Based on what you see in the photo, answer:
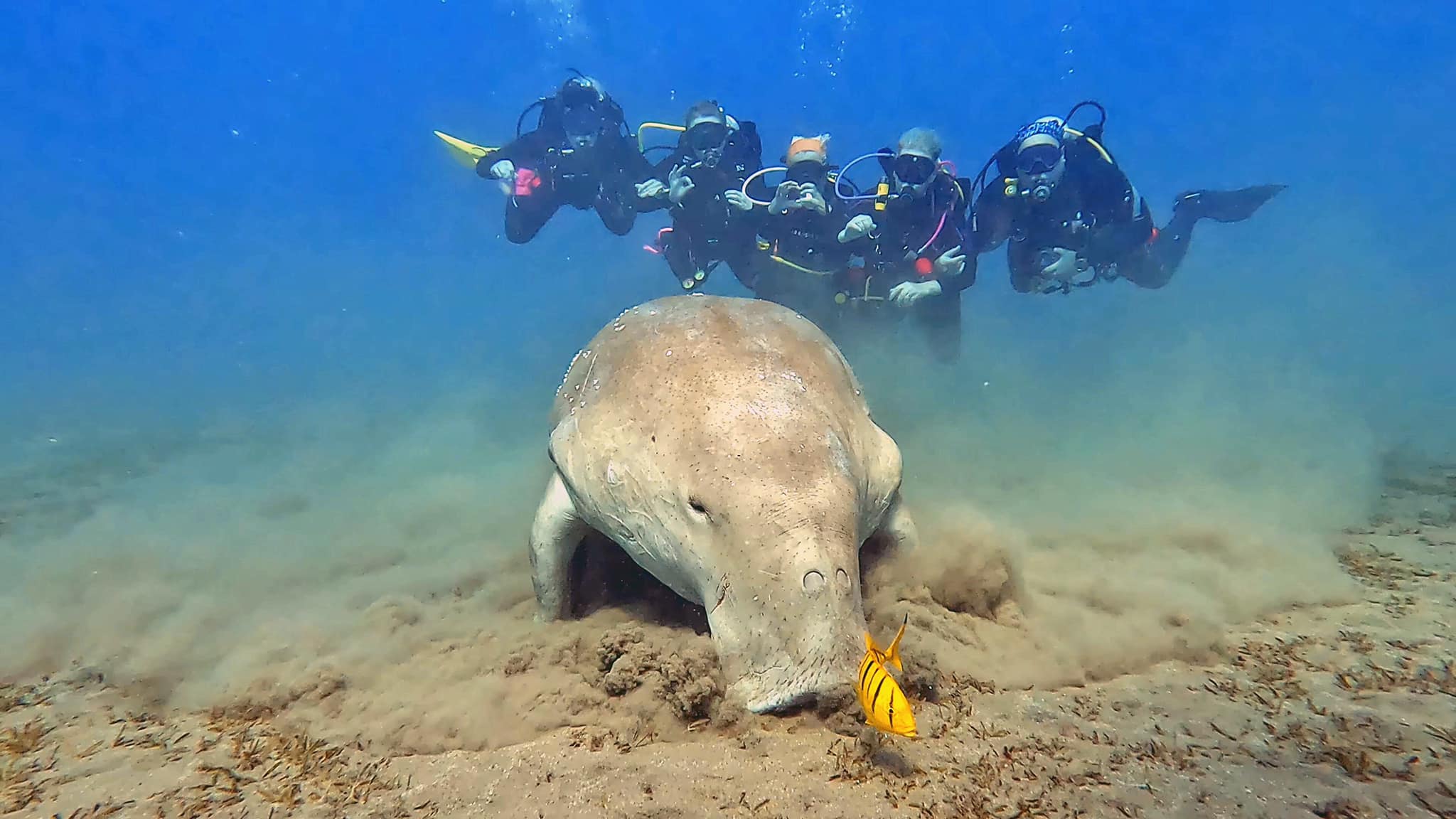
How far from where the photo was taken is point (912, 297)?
35.2 feet

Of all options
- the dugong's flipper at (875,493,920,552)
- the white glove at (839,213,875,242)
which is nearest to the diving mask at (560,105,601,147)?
the white glove at (839,213,875,242)

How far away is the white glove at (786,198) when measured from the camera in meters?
10.4

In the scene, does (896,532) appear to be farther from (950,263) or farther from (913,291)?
(950,263)

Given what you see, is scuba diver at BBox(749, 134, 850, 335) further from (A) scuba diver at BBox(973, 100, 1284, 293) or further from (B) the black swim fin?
(B) the black swim fin

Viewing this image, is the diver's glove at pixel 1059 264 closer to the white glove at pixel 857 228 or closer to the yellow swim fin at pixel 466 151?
the white glove at pixel 857 228

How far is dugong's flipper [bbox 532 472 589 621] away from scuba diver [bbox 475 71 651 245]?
427 inches

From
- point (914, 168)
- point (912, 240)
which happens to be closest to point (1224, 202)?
point (912, 240)

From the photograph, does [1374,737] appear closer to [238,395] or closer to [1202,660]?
[1202,660]

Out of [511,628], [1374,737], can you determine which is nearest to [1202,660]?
[1374,737]

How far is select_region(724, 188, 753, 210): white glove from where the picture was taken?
11.1 metres

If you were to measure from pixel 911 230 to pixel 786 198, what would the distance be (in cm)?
212

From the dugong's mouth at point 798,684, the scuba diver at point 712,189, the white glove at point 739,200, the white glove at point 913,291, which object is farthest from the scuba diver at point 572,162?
the dugong's mouth at point 798,684

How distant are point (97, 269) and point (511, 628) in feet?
414

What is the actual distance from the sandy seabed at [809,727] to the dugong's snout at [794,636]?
0.35ft
